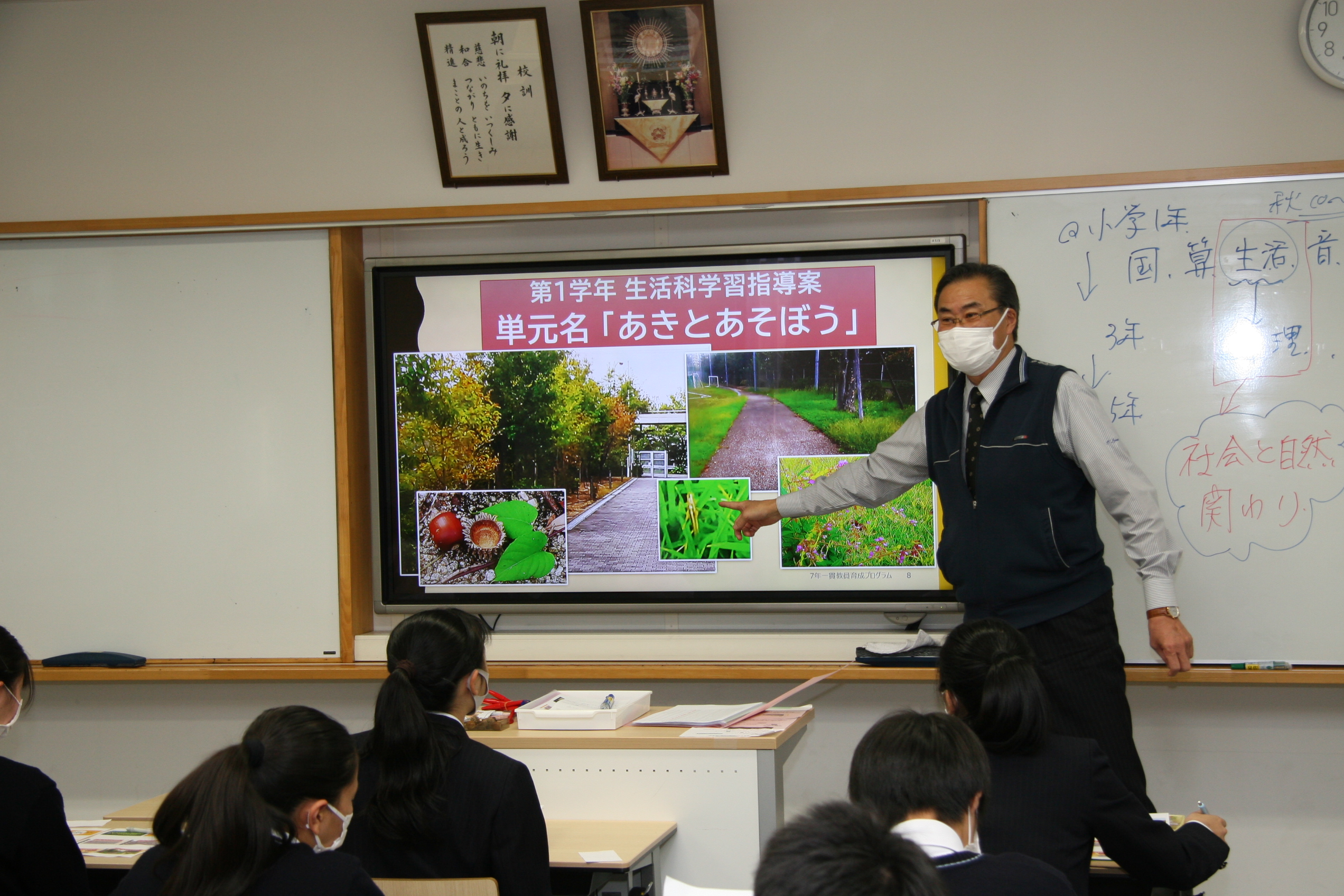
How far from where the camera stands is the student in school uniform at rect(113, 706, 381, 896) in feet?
4.03

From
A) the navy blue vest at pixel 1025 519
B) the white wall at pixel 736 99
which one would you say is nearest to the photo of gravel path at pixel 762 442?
the white wall at pixel 736 99

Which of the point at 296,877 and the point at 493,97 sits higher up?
the point at 493,97

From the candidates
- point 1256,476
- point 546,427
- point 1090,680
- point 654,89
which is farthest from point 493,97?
point 1256,476

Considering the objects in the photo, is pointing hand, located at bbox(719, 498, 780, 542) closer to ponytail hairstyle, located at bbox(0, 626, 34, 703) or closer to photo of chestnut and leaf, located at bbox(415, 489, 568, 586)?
photo of chestnut and leaf, located at bbox(415, 489, 568, 586)

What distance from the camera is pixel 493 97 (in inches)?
130

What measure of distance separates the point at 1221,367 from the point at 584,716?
2020 mm

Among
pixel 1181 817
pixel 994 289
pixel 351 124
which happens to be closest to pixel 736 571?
pixel 994 289

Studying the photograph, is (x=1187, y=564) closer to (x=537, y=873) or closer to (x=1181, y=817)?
(x=1181, y=817)

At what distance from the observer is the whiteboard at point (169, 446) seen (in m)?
3.38

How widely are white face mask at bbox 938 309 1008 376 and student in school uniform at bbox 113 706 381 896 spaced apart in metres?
1.69

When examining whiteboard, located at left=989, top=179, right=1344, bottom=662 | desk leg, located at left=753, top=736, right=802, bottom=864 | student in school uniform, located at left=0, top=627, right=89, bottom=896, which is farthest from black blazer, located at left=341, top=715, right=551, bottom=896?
whiteboard, located at left=989, top=179, right=1344, bottom=662

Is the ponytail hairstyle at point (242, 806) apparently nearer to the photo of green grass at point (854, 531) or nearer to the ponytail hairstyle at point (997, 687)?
the ponytail hairstyle at point (997, 687)

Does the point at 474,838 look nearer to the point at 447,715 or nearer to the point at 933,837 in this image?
the point at 447,715

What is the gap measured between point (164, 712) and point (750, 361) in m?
2.27
